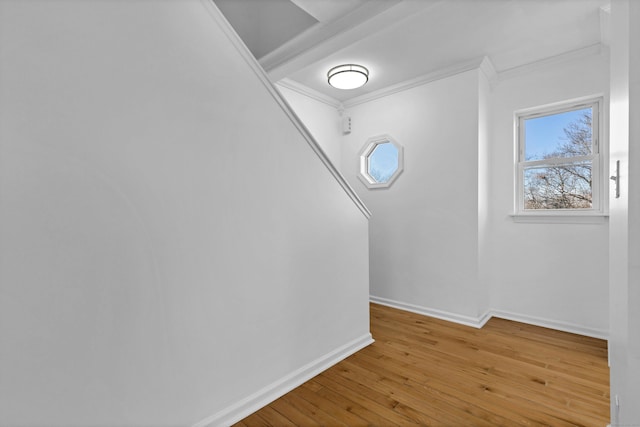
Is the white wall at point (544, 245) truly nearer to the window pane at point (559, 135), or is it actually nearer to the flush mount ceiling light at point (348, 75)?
the window pane at point (559, 135)

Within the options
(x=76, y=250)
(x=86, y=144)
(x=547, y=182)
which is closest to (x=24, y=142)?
(x=86, y=144)

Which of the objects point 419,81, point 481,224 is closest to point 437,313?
point 481,224

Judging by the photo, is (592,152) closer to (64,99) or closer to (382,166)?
(382,166)

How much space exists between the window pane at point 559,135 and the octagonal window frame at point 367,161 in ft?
3.87

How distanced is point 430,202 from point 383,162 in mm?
818

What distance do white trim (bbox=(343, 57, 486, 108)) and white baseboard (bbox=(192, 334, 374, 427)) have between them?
256 centimetres

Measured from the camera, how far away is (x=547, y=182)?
2930 mm

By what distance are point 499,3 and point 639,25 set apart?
1820 mm

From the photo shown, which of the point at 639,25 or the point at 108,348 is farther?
the point at 108,348

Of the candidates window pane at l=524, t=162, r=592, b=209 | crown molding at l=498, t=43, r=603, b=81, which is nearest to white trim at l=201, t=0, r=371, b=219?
window pane at l=524, t=162, r=592, b=209

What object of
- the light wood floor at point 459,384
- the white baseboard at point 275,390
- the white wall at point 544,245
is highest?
the white wall at point 544,245

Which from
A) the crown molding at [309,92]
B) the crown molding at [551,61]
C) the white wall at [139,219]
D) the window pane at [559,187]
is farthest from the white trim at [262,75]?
the crown molding at [551,61]

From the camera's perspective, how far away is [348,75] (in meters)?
2.98

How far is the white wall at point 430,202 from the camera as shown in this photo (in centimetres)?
292
